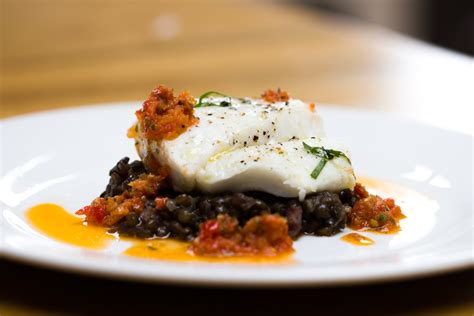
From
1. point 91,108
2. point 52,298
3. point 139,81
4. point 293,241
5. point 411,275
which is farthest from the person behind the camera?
point 139,81

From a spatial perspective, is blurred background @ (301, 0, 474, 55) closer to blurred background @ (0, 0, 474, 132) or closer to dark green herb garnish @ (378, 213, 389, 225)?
blurred background @ (0, 0, 474, 132)

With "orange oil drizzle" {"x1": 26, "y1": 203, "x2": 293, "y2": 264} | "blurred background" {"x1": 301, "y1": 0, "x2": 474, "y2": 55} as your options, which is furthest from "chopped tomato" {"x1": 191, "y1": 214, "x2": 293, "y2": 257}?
"blurred background" {"x1": 301, "y1": 0, "x2": 474, "y2": 55}

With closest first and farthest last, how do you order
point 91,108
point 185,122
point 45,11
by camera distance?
1. point 185,122
2. point 91,108
3. point 45,11

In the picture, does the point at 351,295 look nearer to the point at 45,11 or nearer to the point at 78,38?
the point at 78,38

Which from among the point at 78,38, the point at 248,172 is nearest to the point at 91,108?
the point at 248,172

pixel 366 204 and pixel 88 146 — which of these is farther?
pixel 88 146

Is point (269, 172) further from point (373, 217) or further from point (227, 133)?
point (373, 217)

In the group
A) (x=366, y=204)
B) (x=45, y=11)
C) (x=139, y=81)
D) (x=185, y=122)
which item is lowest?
(x=366, y=204)
